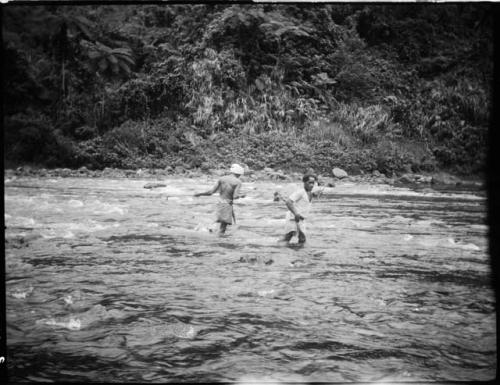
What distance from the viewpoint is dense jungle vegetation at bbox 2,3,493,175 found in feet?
16.1

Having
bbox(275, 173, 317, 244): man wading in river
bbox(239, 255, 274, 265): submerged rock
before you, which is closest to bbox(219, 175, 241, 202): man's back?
bbox(275, 173, 317, 244): man wading in river

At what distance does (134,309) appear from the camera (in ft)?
12.2

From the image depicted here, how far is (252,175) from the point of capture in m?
6.21

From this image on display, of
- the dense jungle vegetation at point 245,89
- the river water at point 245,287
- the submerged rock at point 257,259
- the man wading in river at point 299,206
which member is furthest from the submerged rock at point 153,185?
the submerged rock at point 257,259

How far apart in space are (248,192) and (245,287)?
2.05 m

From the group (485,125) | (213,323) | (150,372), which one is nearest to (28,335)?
(150,372)

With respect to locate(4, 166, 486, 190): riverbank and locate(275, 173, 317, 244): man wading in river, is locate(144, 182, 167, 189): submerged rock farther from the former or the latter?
locate(275, 173, 317, 244): man wading in river

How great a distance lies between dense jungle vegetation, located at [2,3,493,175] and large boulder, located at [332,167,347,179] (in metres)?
0.07

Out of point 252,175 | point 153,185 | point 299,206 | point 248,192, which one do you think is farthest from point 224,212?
point 153,185

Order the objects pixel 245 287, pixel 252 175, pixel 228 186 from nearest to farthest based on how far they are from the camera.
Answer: pixel 245 287
pixel 228 186
pixel 252 175

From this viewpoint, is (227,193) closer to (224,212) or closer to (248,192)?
(224,212)

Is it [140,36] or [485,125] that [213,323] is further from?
[140,36]

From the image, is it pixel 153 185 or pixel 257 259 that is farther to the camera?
pixel 153 185

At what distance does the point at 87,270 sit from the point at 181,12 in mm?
3166
